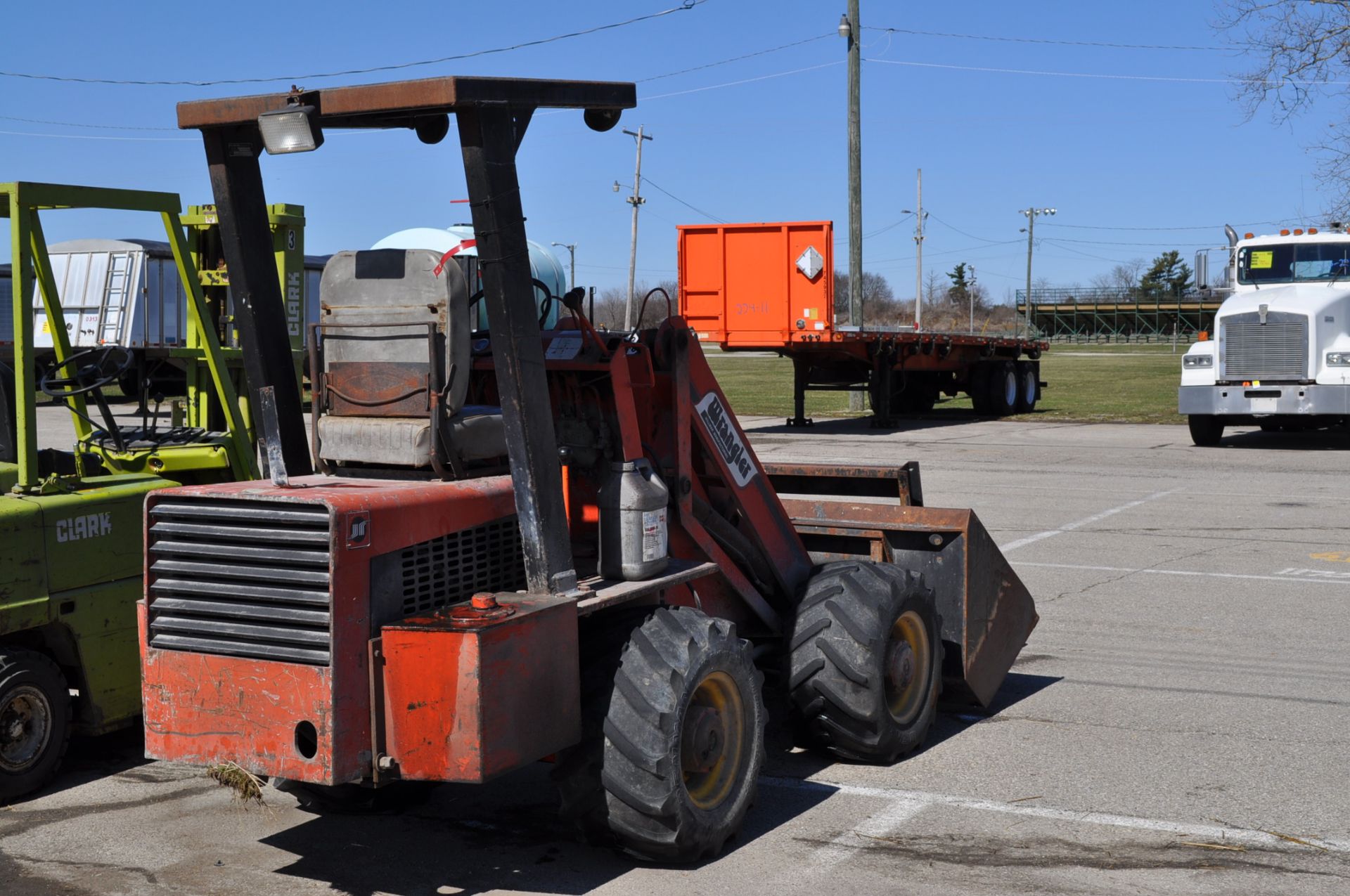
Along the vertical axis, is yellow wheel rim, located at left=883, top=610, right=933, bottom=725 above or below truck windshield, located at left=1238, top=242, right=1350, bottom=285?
below

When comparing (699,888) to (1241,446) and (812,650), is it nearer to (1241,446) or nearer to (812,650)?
(812,650)

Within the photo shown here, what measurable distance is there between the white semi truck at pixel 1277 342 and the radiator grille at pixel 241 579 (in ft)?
61.8

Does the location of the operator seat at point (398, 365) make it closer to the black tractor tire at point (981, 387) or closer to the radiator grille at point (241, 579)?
the radiator grille at point (241, 579)

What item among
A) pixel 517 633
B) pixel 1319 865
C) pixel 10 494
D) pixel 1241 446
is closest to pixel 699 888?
pixel 517 633

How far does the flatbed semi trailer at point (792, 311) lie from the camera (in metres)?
24.6

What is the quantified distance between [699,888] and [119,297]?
23.2 metres

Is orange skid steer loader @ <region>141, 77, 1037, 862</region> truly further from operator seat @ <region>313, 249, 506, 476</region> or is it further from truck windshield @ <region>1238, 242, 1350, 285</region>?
truck windshield @ <region>1238, 242, 1350, 285</region>

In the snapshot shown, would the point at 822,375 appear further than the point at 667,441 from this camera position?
Yes

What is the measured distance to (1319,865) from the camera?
16.6 feet

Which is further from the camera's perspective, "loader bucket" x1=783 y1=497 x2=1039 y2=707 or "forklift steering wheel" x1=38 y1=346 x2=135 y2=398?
"loader bucket" x1=783 y1=497 x2=1039 y2=707

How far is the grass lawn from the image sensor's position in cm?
2942

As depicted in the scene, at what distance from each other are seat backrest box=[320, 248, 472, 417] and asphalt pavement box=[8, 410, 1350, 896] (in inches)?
65.6

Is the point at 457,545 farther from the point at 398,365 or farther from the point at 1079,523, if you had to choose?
the point at 1079,523

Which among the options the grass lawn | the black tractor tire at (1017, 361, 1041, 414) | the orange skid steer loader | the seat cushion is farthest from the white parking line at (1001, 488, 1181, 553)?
the black tractor tire at (1017, 361, 1041, 414)
